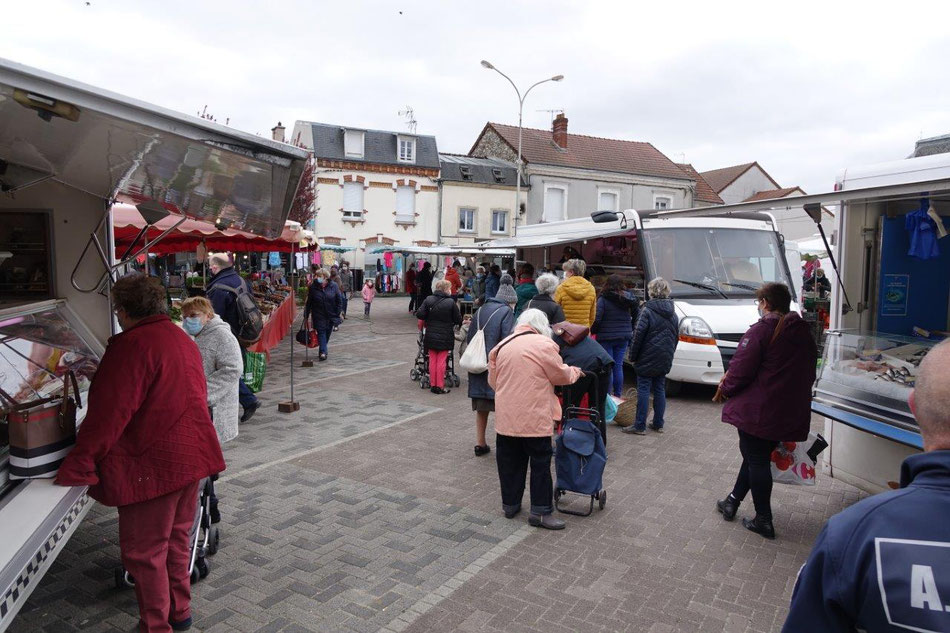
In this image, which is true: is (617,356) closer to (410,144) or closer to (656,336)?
(656,336)

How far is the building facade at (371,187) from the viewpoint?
32.0m

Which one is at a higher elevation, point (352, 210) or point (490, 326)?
point (352, 210)

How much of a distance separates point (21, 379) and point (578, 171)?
32.4 meters

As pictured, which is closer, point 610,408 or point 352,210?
point 610,408

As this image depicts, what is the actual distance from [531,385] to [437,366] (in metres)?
4.83

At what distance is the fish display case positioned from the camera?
3.98 meters

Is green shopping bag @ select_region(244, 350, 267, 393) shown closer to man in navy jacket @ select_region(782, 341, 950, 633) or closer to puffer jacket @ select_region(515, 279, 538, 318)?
puffer jacket @ select_region(515, 279, 538, 318)

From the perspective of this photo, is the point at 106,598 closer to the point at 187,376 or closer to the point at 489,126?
the point at 187,376

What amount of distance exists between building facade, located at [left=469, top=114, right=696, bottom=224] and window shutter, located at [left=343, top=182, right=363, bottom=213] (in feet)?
27.9

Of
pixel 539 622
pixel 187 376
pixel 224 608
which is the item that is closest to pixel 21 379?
pixel 187 376

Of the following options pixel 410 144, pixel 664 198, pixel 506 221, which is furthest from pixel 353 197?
pixel 664 198

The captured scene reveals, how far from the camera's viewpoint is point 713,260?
942cm

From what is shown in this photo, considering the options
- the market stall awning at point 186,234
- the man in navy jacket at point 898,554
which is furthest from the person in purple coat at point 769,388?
the market stall awning at point 186,234

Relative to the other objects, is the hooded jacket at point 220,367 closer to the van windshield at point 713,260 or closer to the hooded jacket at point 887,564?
the hooded jacket at point 887,564
